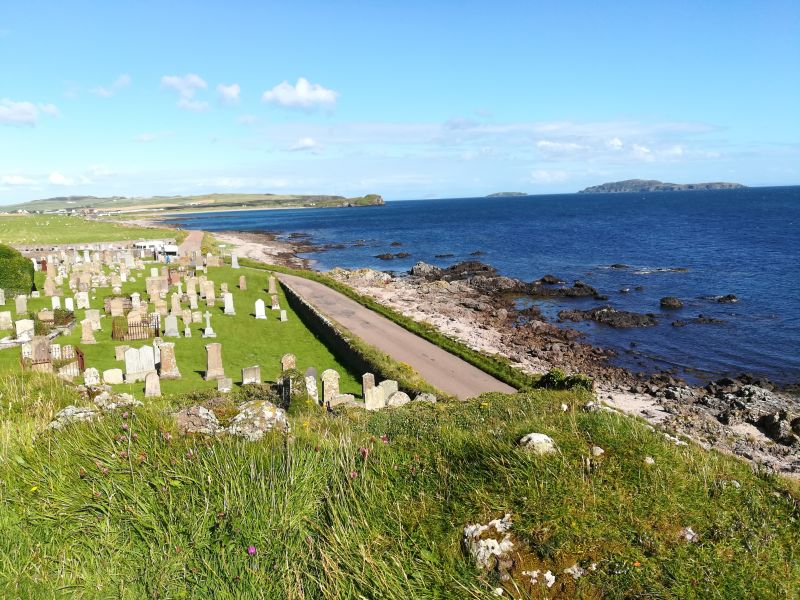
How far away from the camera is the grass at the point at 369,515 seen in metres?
5.03

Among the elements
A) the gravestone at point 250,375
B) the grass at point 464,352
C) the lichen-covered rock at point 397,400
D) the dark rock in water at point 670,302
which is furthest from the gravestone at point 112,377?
the dark rock in water at point 670,302

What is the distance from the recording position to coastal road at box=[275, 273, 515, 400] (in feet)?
68.7

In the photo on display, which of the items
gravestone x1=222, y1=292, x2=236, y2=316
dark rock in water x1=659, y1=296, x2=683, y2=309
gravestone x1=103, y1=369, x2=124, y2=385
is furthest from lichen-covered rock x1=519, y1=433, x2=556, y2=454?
dark rock in water x1=659, y1=296, x2=683, y2=309

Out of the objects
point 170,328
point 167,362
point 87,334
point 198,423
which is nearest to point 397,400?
point 198,423

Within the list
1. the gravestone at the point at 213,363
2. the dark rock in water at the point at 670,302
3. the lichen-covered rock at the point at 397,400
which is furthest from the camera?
the dark rock in water at the point at 670,302

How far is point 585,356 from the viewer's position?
29.6m

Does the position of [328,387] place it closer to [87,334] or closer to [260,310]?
[87,334]

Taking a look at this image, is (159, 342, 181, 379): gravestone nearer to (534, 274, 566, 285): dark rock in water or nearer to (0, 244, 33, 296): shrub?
(0, 244, 33, 296): shrub

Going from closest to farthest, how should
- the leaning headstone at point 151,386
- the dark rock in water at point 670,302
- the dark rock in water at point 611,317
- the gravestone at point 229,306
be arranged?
the leaning headstone at point 151,386 → the gravestone at point 229,306 → the dark rock in water at point 611,317 → the dark rock in water at point 670,302

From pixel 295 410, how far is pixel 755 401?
19243mm

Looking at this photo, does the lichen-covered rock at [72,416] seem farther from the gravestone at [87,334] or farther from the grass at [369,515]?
the gravestone at [87,334]

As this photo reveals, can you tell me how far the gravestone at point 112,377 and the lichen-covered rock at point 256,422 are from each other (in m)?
11.7

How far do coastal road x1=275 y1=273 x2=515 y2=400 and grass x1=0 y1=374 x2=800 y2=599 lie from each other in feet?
40.9

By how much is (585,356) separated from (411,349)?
10562 mm
